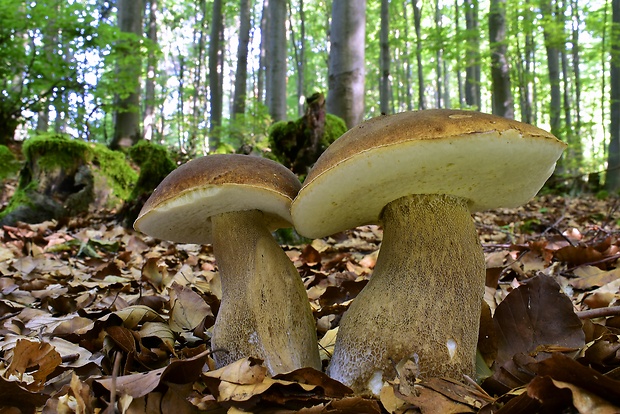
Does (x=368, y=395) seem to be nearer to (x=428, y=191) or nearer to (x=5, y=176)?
(x=428, y=191)

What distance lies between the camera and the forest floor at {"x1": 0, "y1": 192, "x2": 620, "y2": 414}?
3.72ft

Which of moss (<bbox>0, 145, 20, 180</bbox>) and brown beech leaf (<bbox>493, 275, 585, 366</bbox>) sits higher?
moss (<bbox>0, 145, 20, 180</bbox>)

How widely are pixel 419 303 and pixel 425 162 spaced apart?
468 millimetres

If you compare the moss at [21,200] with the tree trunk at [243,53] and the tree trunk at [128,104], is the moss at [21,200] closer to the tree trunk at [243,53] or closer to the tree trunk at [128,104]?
the tree trunk at [128,104]

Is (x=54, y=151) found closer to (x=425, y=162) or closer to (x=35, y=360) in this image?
(x=35, y=360)

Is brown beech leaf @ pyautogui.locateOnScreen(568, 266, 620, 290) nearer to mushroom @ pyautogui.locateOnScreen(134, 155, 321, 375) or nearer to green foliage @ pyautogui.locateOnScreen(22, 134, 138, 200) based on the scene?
mushroom @ pyautogui.locateOnScreen(134, 155, 321, 375)

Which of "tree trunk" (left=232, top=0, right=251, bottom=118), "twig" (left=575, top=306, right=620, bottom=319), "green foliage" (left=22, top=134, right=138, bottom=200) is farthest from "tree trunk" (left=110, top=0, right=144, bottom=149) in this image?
"twig" (left=575, top=306, right=620, bottom=319)

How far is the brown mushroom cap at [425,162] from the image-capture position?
1.04m

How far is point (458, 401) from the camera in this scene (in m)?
1.16

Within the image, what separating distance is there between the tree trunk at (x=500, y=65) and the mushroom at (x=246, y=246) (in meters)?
7.75

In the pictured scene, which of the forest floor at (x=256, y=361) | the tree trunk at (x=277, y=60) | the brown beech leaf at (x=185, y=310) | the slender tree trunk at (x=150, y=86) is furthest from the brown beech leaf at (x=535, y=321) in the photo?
the slender tree trunk at (x=150, y=86)

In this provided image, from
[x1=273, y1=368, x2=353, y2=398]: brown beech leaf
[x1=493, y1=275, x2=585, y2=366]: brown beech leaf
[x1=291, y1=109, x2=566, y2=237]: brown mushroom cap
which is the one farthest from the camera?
[x1=493, y1=275, x2=585, y2=366]: brown beech leaf

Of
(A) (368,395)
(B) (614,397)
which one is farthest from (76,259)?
(B) (614,397)

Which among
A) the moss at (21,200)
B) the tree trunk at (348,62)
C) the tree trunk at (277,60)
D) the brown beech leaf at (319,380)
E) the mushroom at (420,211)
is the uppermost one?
the tree trunk at (277,60)
